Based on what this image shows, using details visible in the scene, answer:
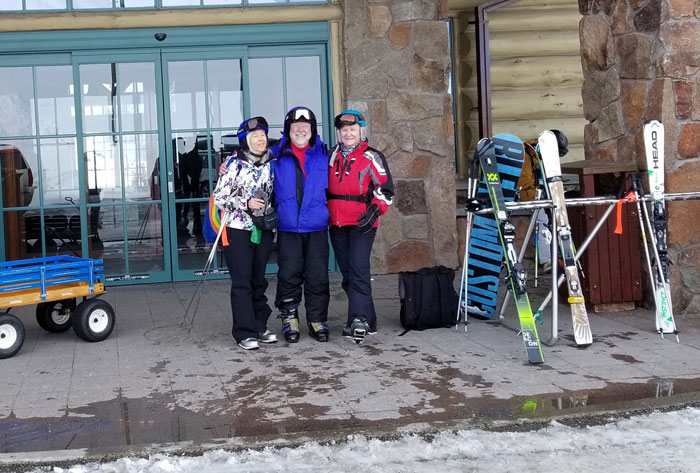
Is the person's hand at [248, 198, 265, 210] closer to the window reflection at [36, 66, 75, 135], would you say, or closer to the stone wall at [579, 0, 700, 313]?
the stone wall at [579, 0, 700, 313]

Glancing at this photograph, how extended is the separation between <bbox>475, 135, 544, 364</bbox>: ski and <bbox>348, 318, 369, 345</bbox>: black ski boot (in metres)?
0.96

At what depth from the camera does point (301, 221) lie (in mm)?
6070

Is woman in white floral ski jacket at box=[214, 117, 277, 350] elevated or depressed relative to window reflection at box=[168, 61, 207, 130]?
depressed

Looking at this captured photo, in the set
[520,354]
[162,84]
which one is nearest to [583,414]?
[520,354]

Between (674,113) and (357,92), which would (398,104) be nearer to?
(357,92)

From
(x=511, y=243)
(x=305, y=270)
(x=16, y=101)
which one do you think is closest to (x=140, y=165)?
(x=16, y=101)

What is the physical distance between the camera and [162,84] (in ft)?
28.9

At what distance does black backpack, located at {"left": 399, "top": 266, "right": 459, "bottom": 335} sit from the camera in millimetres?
6445

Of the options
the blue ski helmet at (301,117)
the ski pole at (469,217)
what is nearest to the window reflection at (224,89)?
the blue ski helmet at (301,117)

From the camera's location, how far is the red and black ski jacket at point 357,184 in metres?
6.07

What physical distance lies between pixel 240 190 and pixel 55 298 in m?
1.40

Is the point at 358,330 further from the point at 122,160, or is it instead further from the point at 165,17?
the point at 165,17

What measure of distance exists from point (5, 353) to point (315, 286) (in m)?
1.95

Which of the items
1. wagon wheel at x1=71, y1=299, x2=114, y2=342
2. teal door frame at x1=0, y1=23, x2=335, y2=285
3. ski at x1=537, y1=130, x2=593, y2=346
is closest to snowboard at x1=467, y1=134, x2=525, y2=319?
ski at x1=537, y1=130, x2=593, y2=346
